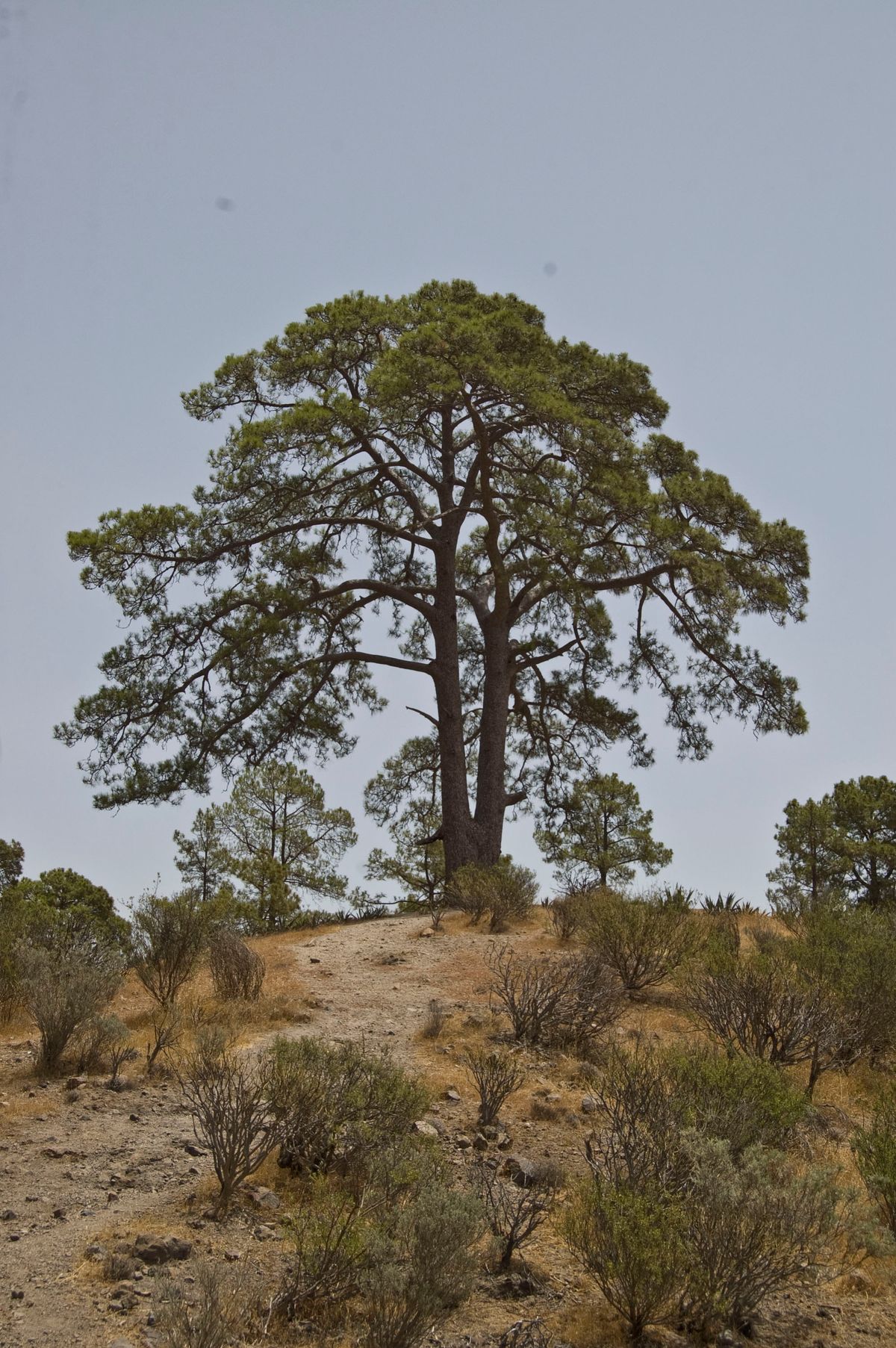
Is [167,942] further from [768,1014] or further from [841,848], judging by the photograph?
[841,848]

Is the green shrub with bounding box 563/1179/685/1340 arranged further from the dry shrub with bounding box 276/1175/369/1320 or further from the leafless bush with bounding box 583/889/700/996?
the leafless bush with bounding box 583/889/700/996

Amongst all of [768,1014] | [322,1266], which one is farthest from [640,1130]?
[768,1014]

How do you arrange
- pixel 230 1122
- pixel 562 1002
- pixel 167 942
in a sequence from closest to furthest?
pixel 230 1122, pixel 562 1002, pixel 167 942

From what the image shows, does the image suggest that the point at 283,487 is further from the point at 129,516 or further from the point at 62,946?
the point at 62,946

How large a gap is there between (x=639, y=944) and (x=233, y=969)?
418 centimetres

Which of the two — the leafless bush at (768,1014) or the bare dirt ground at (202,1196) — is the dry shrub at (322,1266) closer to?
the bare dirt ground at (202,1196)

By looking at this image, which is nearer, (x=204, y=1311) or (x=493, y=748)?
(x=204, y=1311)

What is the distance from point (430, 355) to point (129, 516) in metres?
4.87

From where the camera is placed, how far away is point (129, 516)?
15688 millimetres

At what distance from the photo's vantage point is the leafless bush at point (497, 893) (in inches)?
586

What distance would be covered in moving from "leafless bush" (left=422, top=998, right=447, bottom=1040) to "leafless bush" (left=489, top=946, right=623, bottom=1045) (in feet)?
1.91

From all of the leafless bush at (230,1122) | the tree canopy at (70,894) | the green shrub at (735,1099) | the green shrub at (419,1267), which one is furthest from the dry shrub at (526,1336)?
the tree canopy at (70,894)

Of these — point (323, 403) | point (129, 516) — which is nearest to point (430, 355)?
point (323, 403)

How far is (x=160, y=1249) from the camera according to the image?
5.50 metres
